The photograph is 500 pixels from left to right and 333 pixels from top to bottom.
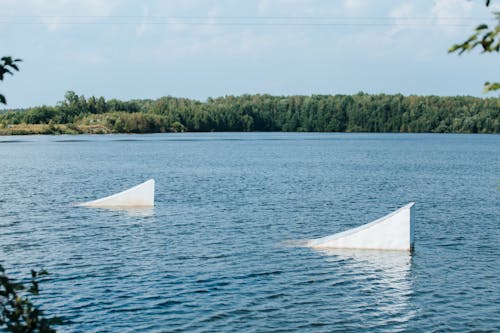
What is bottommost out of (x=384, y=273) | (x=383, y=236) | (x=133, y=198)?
(x=384, y=273)

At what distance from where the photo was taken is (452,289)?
81.7ft

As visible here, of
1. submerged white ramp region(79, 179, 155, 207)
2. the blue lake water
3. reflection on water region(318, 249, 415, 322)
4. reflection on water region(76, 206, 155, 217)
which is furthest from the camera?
submerged white ramp region(79, 179, 155, 207)

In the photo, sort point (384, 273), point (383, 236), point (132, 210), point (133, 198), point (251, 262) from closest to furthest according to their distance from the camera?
point (384, 273)
point (251, 262)
point (383, 236)
point (132, 210)
point (133, 198)

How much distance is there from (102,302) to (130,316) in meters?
1.83

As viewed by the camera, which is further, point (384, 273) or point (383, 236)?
point (383, 236)

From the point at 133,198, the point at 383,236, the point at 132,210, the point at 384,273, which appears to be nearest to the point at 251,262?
the point at 384,273

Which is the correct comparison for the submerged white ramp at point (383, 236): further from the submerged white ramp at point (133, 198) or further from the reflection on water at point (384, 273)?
the submerged white ramp at point (133, 198)

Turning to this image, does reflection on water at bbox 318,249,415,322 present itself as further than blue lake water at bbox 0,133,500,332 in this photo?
Yes

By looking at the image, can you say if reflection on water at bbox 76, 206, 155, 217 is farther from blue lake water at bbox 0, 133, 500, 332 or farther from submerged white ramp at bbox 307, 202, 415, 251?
submerged white ramp at bbox 307, 202, 415, 251

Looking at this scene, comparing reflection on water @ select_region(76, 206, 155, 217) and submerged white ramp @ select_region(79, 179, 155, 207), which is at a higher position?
submerged white ramp @ select_region(79, 179, 155, 207)

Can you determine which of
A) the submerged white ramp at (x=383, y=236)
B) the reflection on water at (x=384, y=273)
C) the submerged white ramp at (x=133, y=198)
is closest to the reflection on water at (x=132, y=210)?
the submerged white ramp at (x=133, y=198)

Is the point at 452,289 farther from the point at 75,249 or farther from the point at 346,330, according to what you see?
the point at 75,249

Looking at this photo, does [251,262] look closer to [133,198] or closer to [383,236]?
[383,236]

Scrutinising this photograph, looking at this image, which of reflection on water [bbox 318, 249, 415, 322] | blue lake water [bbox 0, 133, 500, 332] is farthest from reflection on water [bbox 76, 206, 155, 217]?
reflection on water [bbox 318, 249, 415, 322]
